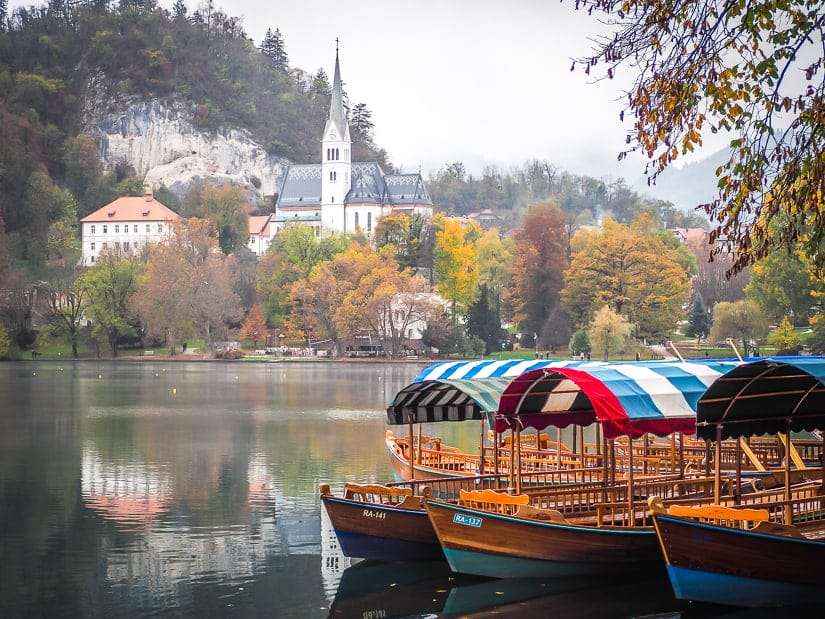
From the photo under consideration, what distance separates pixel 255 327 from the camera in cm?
13262

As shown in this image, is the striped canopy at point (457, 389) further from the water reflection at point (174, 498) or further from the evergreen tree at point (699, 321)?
the evergreen tree at point (699, 321)

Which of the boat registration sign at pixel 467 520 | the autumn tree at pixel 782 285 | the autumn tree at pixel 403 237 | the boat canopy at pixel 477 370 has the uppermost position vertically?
the autumn tree at pixel 403 237

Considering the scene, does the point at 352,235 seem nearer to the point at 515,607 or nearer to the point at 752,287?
the point at 752,287

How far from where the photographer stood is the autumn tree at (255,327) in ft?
434

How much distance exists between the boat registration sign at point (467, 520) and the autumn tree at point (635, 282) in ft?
287

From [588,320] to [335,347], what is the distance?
28.7 meters

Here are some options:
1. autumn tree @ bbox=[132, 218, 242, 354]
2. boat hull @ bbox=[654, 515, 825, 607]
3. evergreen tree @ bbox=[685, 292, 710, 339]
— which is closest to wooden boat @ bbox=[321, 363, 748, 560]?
boat hull @ bbox=[654, 515, 825, 607]

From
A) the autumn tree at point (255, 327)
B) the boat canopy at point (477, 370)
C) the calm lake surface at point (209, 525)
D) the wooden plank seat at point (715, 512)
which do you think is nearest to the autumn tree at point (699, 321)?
the autumn tree at point (255, 327)

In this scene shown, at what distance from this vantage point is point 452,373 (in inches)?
1041

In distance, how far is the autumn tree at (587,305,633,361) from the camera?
103625 millimetres

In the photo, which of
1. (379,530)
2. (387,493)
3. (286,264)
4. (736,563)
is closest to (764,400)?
(736,563)

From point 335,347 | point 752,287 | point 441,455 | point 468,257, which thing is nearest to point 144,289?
point 335,347

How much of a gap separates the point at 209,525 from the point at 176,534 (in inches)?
53.9

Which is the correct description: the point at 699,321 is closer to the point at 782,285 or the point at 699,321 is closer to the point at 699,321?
the point at 699,321
